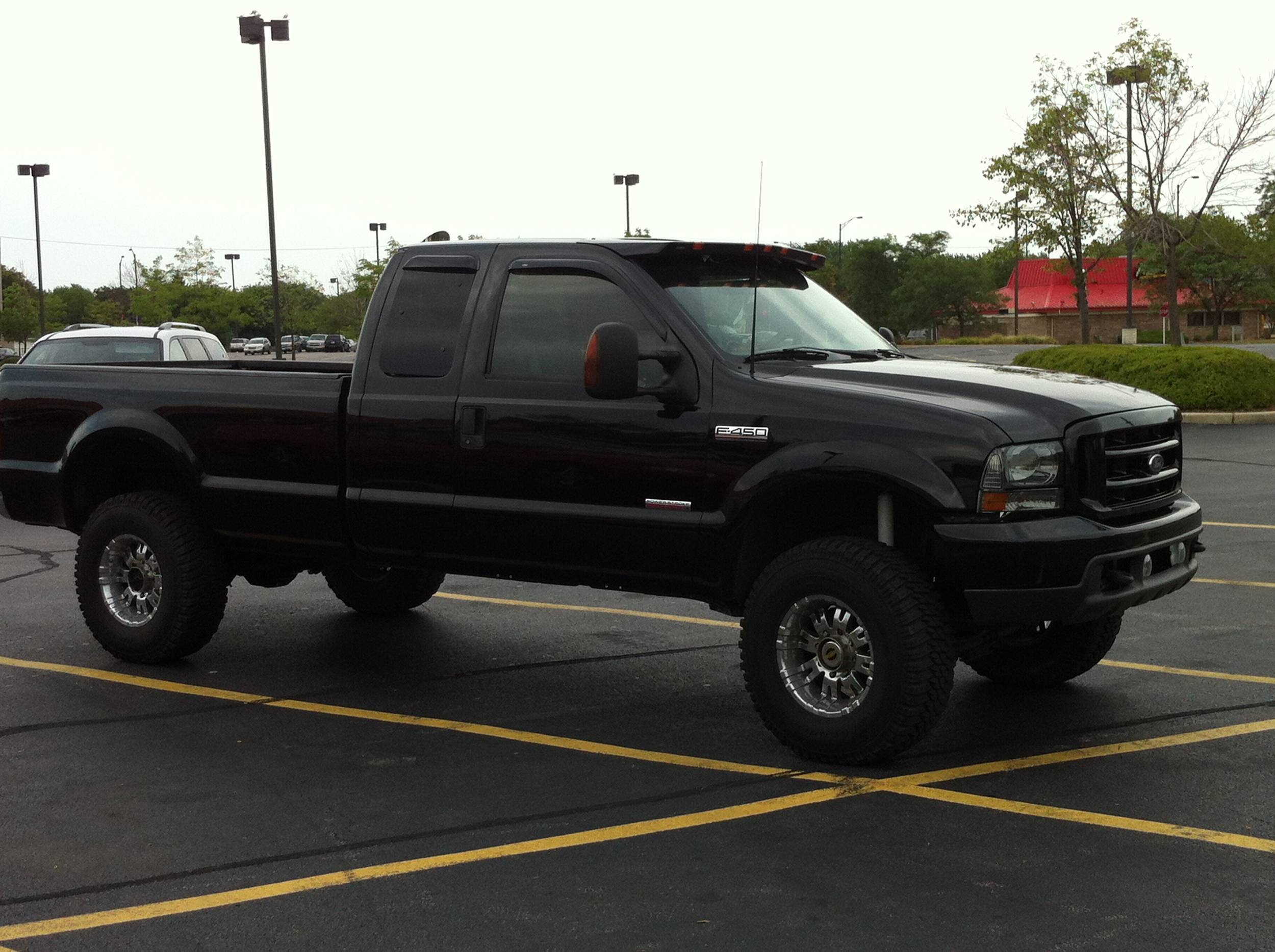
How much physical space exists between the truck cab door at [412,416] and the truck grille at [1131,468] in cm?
283

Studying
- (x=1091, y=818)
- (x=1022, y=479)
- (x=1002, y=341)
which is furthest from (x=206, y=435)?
(x=1002, y=341)

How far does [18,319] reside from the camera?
8994cm

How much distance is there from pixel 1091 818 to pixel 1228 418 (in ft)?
61.2

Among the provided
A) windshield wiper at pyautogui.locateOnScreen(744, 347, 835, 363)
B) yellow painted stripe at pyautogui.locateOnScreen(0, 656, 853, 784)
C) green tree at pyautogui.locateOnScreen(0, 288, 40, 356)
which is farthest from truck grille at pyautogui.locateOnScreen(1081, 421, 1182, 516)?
green tree at pyautogui.locateOnScreen(0, 288, 40, 356)

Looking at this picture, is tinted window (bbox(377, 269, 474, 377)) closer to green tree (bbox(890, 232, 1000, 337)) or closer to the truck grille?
the truck grille

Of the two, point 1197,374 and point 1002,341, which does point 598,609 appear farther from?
point 1002,341

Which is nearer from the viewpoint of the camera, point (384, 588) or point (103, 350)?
point (384, 588)

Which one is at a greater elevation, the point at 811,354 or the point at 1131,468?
the point at 811,354

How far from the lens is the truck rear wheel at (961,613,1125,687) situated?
678 cm

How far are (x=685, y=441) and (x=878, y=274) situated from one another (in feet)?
320

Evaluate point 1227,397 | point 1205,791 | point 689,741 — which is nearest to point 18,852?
point 689,741

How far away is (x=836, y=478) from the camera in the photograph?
5.82 meters

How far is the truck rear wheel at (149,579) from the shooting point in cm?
769

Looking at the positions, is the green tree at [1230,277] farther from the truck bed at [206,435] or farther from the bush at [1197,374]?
the truck bed at [206,435]
